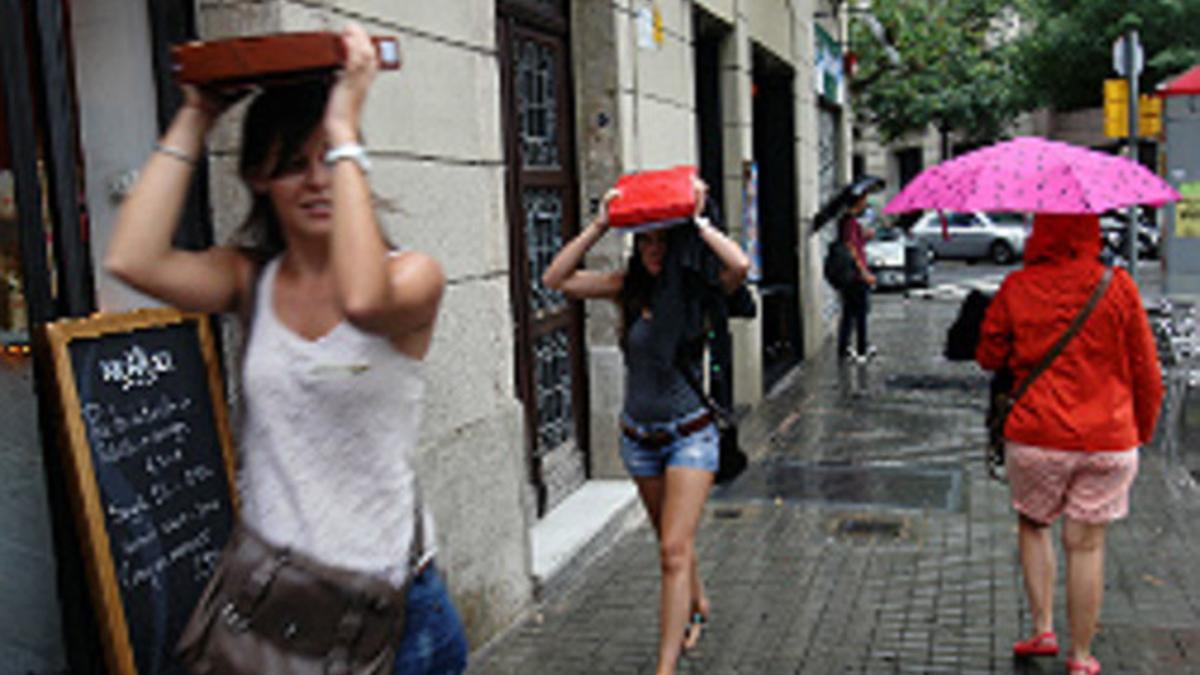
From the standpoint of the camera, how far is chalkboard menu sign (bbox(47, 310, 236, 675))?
332 centimetres

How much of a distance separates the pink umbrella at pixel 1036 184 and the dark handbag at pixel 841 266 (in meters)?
8.25

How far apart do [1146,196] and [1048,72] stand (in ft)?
112

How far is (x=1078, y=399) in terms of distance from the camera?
4.44 m

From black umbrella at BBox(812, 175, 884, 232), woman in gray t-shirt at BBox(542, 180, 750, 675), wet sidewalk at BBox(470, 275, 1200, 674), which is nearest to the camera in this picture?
woman in gray t-shirt at BBox(542, 180, 750, 675)

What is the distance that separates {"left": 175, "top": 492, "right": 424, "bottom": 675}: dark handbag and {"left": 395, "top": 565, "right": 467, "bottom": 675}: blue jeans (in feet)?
0.18

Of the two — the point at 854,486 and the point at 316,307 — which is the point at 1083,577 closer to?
the point at 854,486

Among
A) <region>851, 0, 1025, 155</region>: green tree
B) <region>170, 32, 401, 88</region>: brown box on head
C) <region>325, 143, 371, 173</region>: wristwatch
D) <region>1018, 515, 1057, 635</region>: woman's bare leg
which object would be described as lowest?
<region>1018, 515, 1057, 635</region>: woman's bare leg

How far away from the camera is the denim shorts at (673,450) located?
179 inches

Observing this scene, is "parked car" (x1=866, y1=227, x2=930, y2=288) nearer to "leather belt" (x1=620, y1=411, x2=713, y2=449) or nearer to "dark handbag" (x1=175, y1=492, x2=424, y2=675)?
"leather belt" (x1=620, y1=411, x2=713, y2=449)

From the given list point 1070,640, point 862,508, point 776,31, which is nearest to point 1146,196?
point 1070,640

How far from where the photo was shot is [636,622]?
546cm

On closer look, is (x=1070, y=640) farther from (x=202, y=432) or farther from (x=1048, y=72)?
(x=1048, y=72)

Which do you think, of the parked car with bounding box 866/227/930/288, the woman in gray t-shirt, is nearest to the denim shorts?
the woman in gray t-shirt

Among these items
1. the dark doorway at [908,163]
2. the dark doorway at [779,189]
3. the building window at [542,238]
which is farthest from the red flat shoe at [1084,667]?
→ the dark doorway at [908,163]
